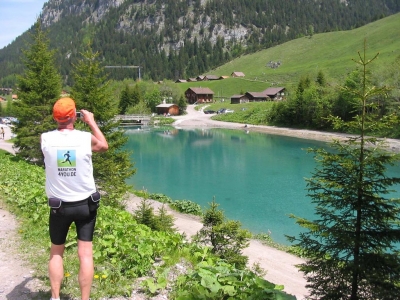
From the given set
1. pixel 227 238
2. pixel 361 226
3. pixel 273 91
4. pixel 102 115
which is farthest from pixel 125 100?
pixel 361 226

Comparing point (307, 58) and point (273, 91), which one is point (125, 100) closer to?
point (273, 91)

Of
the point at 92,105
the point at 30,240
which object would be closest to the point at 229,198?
the point at 92,105

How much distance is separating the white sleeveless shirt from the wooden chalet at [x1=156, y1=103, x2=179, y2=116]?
10229cm

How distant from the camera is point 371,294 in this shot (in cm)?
752

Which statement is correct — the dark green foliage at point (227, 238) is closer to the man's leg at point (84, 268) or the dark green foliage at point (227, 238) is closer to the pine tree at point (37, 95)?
the man's leg at point (84, 268)

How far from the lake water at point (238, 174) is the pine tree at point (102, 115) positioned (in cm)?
879

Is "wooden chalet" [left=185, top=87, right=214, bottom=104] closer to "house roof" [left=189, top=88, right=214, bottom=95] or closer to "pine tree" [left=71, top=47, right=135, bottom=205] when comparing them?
"house roof" [left=189, top=88, right=214, bottom=95]

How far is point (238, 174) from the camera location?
39.2m

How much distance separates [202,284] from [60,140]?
8.71 feet

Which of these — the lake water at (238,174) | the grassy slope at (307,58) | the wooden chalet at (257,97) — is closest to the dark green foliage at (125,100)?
the lake water at (238,174)

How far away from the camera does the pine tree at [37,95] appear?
2506 cm

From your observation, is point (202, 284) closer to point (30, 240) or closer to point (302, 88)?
point (30, 240)

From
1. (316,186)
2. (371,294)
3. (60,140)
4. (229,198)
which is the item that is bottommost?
(229,198)

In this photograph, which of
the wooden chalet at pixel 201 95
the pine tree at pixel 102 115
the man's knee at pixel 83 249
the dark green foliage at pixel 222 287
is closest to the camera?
the man's knee at pixel 83 249
